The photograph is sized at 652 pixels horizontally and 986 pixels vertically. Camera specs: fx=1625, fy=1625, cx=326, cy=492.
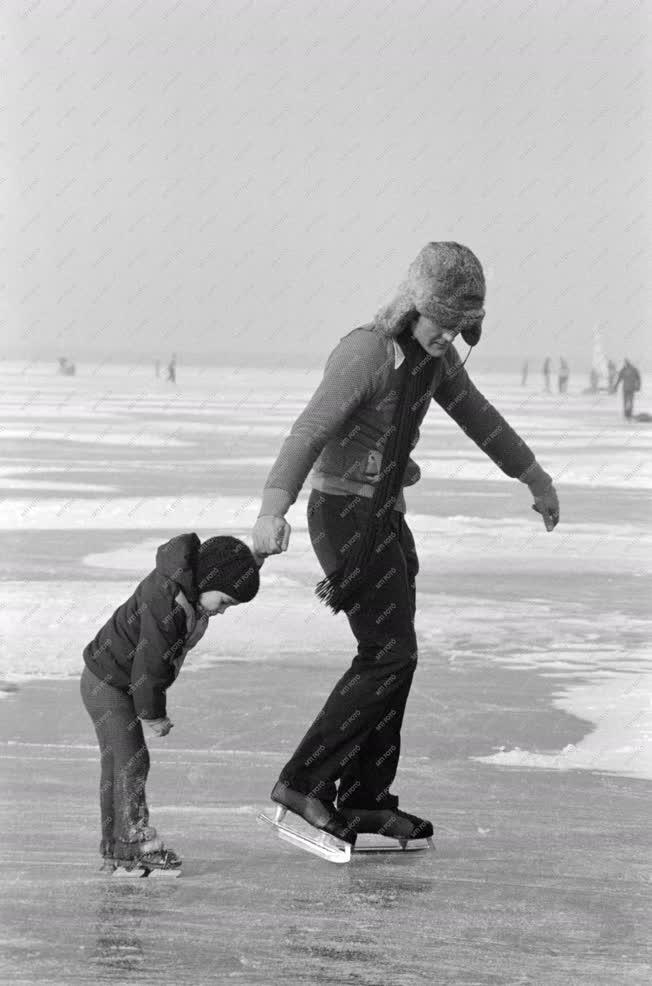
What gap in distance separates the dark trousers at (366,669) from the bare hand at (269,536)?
1.13 ft

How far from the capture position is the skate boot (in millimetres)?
4391

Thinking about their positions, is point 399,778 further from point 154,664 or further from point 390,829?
point 154,664

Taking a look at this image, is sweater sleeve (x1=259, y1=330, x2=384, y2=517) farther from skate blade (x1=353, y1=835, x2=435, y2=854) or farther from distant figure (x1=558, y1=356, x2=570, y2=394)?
distant figure (x1=558, y1=356, x2=570, y2=394)

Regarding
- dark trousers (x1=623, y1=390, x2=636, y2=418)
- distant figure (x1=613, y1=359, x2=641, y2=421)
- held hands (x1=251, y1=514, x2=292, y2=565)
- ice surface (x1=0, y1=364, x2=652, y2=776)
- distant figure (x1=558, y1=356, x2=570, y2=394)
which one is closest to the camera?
held hands (x1=251, y1=514, x2=292, y2=565)

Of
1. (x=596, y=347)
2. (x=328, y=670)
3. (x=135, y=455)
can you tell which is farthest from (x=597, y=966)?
(x=596, y=347)

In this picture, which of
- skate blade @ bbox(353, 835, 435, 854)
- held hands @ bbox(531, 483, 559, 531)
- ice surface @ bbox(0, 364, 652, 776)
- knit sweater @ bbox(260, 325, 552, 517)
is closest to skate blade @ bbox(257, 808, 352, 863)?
skate blade @ bbox(353, 835, 435, 854)

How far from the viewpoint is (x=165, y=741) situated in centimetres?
575

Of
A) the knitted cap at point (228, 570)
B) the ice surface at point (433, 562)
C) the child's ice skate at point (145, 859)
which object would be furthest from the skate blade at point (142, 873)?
the ice surface at point (433, 562)

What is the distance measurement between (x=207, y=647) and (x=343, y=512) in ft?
11.2

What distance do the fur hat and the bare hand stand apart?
650 mm

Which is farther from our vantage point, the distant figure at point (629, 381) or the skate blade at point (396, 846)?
the distant figure at point (629, 381)

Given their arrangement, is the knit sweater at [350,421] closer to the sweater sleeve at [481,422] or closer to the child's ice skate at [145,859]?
the sweater sleeve at [481,422]

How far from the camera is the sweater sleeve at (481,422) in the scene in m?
4.66

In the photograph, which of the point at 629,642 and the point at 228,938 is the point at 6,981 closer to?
the point at 228,938
